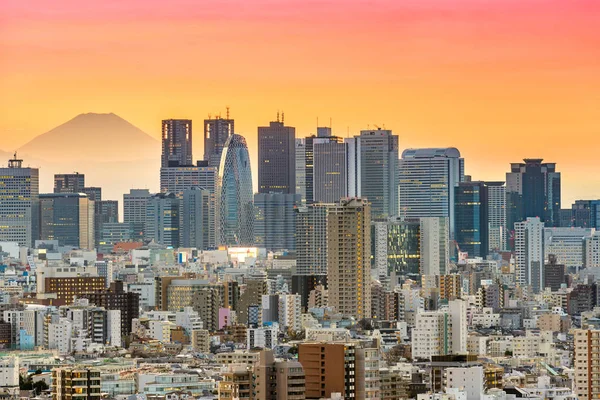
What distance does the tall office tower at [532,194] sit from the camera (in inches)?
3752

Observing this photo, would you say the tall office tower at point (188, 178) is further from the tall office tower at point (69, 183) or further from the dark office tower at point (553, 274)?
the dark office tower at point (553, 274)

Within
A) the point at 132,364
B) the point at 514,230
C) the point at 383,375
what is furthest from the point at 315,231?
the point at 383,375

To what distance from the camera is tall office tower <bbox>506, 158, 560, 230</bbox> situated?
95.3 m

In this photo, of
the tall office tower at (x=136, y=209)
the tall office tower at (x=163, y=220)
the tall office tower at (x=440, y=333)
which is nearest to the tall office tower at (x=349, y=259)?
the tall office tower at (x=440, y=333)

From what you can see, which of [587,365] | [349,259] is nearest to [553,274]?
[349,259]

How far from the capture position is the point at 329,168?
10556cm

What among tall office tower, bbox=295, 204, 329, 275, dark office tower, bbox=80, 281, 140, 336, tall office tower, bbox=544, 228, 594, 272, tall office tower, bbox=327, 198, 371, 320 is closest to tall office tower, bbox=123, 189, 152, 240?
tall office tower, bbox=295, 204, 329, 275

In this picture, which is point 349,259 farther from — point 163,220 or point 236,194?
point 236,194

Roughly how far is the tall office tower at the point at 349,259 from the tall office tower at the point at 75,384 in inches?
985

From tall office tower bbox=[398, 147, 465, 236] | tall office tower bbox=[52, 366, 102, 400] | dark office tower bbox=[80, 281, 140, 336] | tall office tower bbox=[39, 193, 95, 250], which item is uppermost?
tall office tower bbox=[398, 147, 465, 236]

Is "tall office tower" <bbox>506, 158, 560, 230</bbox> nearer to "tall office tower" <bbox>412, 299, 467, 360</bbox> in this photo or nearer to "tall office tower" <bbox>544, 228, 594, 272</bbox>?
"tall office tower" <bbox>544, 228, 594, 272</bbox>

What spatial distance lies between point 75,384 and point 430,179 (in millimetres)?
73800

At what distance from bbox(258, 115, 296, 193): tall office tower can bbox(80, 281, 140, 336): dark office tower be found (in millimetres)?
46320

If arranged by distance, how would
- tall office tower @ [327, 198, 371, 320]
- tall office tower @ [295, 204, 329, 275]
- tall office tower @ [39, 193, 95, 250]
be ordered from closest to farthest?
tall office tower @ [327, 198, 371, 320] → tall office tower @ [295, 204, 329, 275] → tall office tower @ [39, 193, 95, 250]
